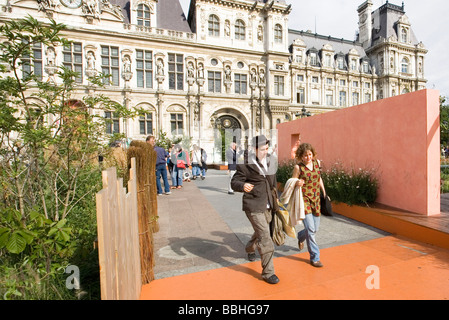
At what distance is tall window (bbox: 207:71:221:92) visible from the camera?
2466 centimetres

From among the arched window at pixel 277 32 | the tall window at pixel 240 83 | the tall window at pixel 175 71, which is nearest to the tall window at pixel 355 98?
the arched window at pixel 277 32

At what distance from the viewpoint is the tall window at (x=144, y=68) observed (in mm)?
22422

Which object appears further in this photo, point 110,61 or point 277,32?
point 277,32

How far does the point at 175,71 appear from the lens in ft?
76.8

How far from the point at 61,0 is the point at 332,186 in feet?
84.6

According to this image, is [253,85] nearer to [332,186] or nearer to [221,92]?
[221,92]

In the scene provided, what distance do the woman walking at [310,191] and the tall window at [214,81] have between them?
22.4 meters

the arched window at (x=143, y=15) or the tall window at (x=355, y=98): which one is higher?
the arched window at (x=143, y=15)

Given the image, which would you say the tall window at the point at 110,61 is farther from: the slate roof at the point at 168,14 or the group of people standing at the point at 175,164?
the group of people standing at the point at 175,164

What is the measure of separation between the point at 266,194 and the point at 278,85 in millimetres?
25503

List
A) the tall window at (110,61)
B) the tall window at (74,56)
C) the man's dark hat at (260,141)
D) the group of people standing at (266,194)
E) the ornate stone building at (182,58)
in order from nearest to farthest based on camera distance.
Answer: the group of people standing at (266,194)
the man's dark hat at (260,141)
the tall window at (74,56)
the ornate stone building at (182,58)
the tall window at (110,61)

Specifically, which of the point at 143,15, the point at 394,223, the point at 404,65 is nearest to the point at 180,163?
the point at 394,223

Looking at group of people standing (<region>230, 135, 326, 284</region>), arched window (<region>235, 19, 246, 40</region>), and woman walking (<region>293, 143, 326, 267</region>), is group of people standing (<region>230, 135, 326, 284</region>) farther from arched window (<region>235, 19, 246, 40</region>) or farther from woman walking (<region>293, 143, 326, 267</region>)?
arched window (<region>235, 19, 246, 40</region>)

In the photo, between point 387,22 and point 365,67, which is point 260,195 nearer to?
point 365,67
